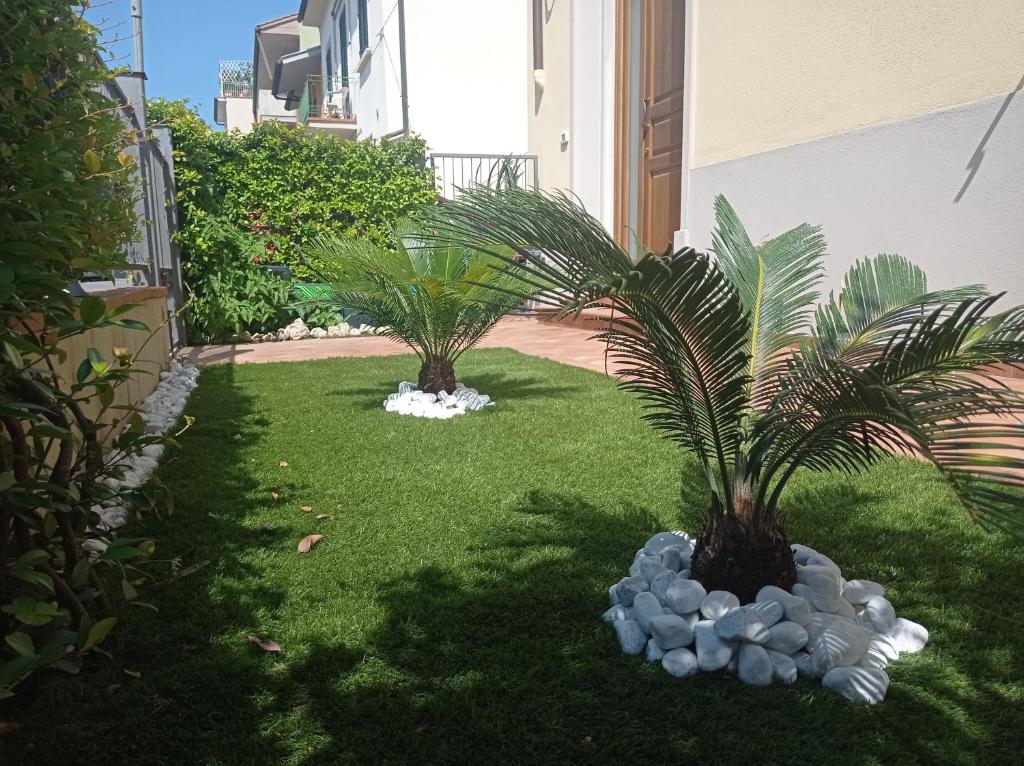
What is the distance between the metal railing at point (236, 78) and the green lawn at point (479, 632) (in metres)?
37.3

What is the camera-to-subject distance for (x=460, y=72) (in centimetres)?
1520

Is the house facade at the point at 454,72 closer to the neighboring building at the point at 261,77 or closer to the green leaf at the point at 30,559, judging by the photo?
the neighboring building at the point at 261,77

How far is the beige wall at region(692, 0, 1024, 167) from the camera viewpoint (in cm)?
552

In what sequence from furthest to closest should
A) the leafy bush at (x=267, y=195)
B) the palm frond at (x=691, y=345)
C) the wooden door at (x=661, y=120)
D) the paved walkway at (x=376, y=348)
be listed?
the leafy bush at (x=267, y=195), the wooden door at (x=661, y=120), the paved walkway at (x=376, y=348), the palm frond at (x=691, y=345)

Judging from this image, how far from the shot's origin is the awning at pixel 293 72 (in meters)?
25.4

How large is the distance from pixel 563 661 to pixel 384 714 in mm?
545

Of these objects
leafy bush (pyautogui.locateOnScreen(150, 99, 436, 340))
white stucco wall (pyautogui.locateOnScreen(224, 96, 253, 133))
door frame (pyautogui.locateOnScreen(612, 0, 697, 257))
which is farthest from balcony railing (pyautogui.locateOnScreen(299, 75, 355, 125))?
white stucco wall (pyautogui.locateOnScreen(224, 96, 253, 133))

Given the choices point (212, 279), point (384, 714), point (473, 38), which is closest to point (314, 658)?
point (384, 714)

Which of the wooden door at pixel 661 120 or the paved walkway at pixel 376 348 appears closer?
the paved walkway at pixel 376 348

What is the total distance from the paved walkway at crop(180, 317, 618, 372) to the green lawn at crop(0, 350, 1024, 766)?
14.2ft

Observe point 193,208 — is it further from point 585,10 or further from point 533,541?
point 533,541

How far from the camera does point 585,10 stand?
11.1m

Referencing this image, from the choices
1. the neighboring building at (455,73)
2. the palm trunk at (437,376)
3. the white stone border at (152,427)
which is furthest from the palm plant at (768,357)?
the neighboring building at (455,73)

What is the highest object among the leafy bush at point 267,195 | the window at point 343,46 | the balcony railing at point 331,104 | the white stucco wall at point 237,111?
the white stucco wall at point 237,111
